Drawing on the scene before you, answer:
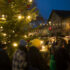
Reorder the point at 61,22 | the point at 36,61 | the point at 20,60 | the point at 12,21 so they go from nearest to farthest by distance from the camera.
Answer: the point at 36,61, the point at 20,60, the point at 12,21, the point at 61,22

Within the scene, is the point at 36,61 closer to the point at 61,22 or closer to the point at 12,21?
the point at 12,21

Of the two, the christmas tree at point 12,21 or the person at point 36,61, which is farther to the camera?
the christmas tree at point 12,21

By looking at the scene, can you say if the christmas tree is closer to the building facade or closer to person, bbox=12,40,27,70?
person, bbox=12,40,27,70

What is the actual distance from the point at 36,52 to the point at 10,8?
3644 mm

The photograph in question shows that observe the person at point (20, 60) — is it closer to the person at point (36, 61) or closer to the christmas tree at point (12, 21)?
the person at point (36, 61)

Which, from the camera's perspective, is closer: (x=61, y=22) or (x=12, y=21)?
(x=12, y=21)

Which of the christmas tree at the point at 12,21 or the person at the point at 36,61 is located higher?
the christmas tree at the point at 12,21

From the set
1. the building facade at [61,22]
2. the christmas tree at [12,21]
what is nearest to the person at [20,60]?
the christmas tree at [12,21]

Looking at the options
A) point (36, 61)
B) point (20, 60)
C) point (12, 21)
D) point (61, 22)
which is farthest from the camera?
point (61, 22)

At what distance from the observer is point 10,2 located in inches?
253

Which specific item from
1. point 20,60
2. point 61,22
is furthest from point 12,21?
point 61,22

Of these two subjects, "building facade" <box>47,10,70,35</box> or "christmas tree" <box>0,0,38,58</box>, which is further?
"building facade" <box>47,10,70,35</box>

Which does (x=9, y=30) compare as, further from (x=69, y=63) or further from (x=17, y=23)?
(x=69, y=63)

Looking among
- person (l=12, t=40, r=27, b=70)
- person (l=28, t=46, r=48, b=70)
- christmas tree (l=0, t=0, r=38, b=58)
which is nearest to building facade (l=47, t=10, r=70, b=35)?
christmas tree (l=0, t=0, r=38, b=58)
